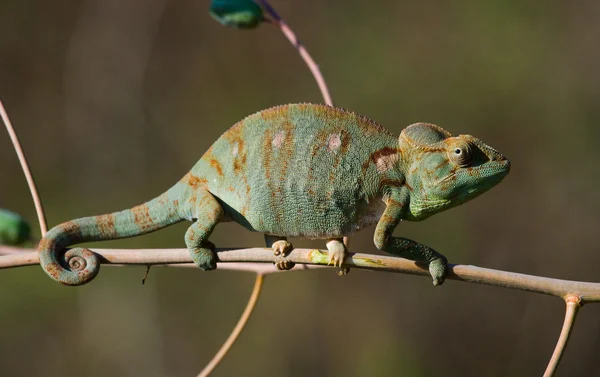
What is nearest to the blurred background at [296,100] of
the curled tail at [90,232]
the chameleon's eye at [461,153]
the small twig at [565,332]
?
the curled tail at [90,232]

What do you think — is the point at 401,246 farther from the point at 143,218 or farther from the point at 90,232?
the point at 90,232

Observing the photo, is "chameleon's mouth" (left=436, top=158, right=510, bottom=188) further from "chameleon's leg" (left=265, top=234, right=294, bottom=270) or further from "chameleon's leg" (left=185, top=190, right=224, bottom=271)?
"chameleon's leg" (left=185, top=190, right=224, bottom=271)

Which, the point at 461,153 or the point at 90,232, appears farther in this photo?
the point at 90,232

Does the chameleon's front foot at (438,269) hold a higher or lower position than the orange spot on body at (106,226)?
lower

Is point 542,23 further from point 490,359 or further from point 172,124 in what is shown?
point 172,124

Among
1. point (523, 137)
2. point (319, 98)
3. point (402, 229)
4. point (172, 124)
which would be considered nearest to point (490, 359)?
point (402, 229)

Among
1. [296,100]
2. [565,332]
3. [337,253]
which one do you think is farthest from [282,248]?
[296,100]

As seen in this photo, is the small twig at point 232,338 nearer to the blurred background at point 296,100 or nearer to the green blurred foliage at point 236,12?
the green blurred foliage at point 236,12
